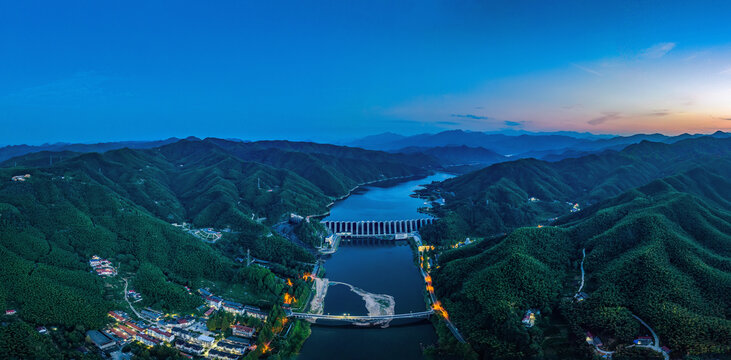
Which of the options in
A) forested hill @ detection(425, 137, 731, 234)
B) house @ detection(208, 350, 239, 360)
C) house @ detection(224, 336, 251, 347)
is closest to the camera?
house @ detection(208, 350, 239, 360)

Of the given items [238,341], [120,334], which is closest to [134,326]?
[120,334]

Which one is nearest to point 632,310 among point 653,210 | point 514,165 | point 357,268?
point 653,210

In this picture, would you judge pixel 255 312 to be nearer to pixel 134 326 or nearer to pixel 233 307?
pixel 233 307

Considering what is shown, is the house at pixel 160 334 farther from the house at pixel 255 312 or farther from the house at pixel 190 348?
the house at pixel 255 312

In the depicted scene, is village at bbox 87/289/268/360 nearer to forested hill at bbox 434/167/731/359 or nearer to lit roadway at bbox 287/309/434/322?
lit roadway at bbox 287/309/434/322

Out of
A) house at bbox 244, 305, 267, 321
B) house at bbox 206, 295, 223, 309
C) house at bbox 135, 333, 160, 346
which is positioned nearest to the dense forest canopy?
house at bbox 244, 305, 267, 321

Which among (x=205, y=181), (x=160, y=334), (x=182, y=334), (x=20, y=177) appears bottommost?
(x=182, y=334)
